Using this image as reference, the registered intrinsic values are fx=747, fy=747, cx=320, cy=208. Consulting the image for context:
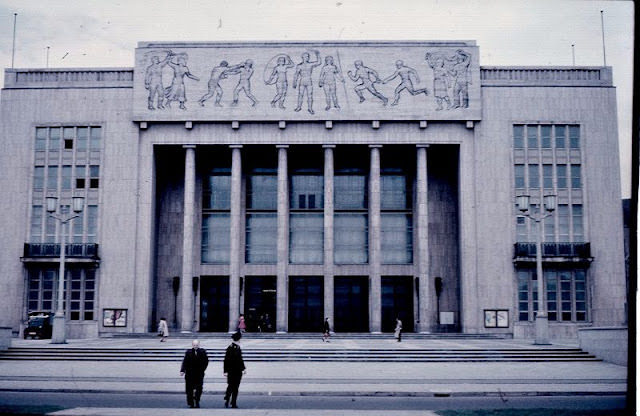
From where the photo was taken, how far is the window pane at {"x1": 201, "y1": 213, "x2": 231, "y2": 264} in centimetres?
5156

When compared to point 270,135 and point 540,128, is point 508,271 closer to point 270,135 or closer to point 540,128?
point 540,128

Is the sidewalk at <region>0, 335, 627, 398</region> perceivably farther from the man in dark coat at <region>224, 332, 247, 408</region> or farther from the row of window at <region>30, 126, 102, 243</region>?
the row of window at <region>30, 126, 102, 243</region>

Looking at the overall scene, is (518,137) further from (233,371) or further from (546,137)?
(233,371)

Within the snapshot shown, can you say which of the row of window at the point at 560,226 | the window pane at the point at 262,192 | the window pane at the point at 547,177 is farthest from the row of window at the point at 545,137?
the window pane at the point at 262,192

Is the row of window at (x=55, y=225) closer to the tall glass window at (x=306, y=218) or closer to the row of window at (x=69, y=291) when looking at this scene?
the row of window at (x=69, y=291)

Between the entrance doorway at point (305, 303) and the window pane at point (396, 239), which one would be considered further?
the window pane at point (396, 239)

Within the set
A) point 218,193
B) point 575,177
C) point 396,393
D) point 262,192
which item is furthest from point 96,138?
point 396,393

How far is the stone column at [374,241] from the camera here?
47.6 meters

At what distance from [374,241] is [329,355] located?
1696cm

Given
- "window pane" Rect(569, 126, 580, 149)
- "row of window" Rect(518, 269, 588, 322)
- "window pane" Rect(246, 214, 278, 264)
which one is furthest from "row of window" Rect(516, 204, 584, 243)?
"window pane" Rect(246, 214, 278, 264)

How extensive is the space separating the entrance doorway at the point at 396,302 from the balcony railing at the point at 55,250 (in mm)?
19291

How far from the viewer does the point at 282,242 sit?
160 ft

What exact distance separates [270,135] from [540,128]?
1780 centimetres

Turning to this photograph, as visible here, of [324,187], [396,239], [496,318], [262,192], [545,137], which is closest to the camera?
[496,318]
